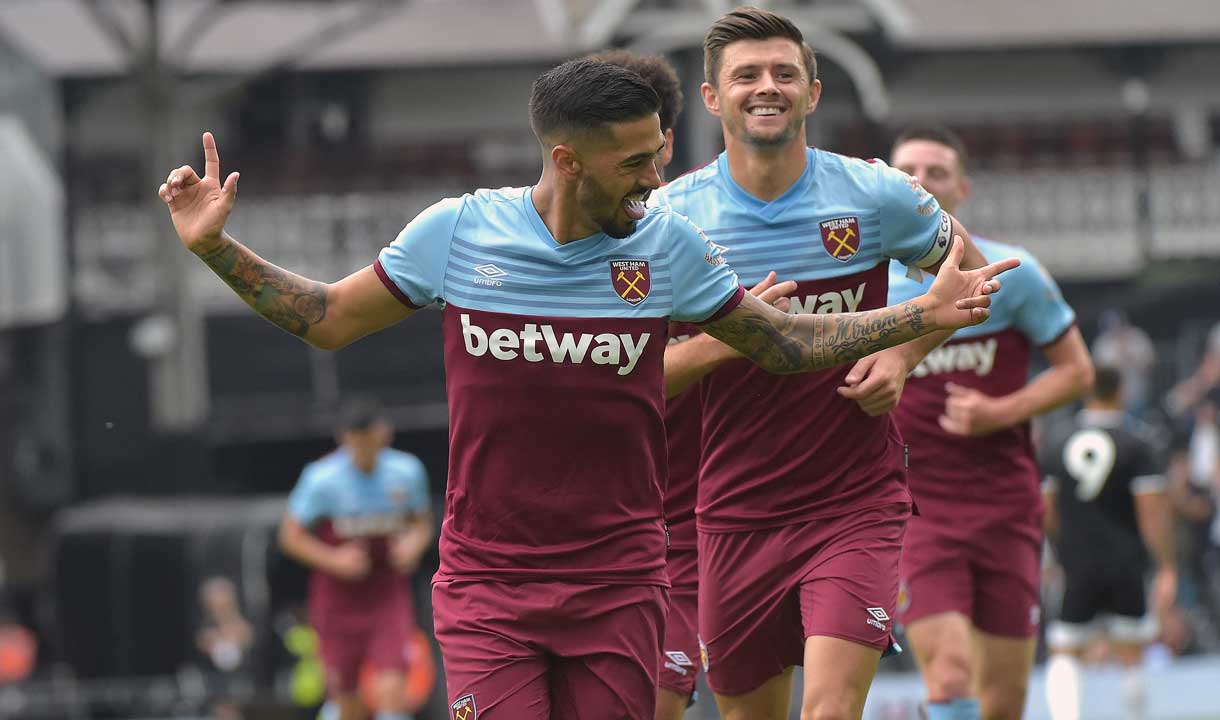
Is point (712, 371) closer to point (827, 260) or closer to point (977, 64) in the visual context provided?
point (827, 260)

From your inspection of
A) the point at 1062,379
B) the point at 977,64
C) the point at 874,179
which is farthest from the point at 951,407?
the point at 977,64

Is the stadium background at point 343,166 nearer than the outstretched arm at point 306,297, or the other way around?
the outstretched arm at point 306,297

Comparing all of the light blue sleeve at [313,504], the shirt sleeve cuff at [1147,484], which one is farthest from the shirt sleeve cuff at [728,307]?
the light blue sleeve at [313,504]

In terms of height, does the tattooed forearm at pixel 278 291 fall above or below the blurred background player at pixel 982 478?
above

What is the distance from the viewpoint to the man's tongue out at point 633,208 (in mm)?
5047

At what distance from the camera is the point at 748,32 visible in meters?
5.97

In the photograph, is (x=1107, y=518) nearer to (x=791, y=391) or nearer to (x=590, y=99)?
(x=791, y=391)

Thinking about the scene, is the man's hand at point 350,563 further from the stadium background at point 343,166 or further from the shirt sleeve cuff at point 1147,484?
the stadium background at point 343,166

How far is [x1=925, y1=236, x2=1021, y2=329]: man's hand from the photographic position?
528 cm

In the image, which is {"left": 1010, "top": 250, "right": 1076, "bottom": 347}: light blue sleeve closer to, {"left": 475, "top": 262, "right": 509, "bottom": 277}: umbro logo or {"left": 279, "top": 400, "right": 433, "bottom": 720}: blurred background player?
{"left": 475, "top": 262, "right": 509, "bottom": 277}: umbro logo

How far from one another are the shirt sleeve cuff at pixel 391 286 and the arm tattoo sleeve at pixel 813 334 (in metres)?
0.82

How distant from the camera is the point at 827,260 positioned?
5.91 m

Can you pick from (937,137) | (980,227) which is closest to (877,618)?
(937,137)

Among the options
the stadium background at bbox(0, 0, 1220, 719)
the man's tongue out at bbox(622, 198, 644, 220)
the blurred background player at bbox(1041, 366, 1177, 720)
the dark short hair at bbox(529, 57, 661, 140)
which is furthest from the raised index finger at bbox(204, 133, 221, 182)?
the stadium background at bbox(0, 0, 1220, 719)
